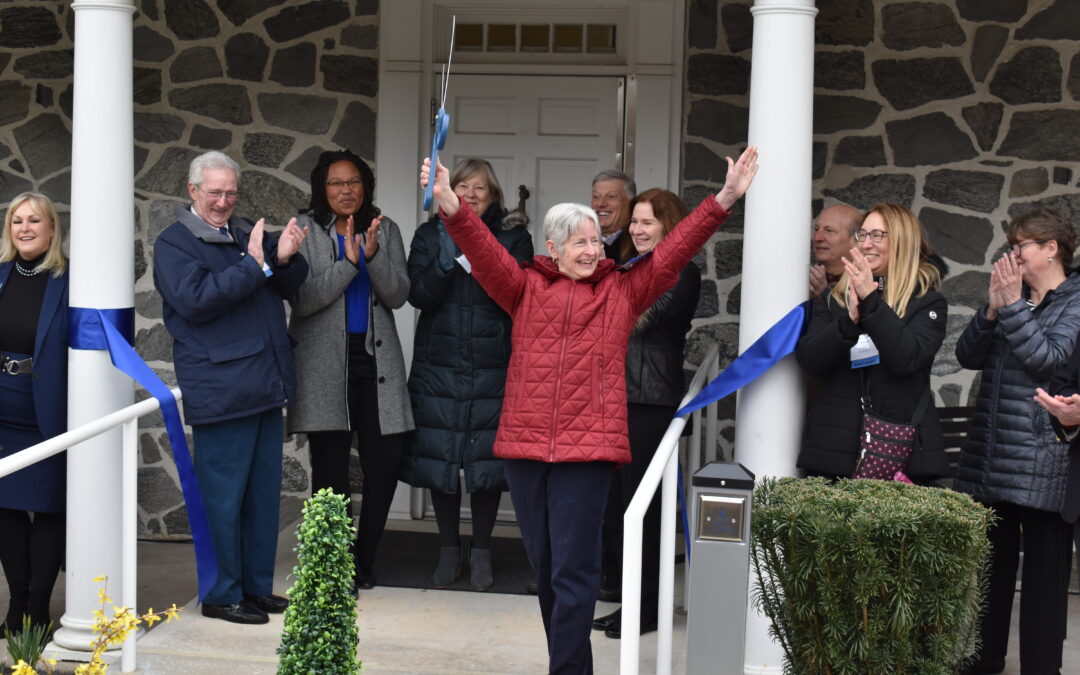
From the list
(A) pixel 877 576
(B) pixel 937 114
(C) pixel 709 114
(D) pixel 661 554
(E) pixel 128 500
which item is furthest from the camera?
(C) pixel 709 114

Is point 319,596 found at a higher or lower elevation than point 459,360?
lower

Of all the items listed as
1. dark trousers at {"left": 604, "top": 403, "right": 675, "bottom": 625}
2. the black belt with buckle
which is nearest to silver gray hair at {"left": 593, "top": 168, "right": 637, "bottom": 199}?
dark trousers at {"left": 604, "top": 403, "right": 675, "bottom": 625}

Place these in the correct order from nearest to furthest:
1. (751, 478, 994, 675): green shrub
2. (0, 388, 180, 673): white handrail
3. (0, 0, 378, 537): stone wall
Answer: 1. (751, 478, 994, 675): green shrub
2. (0, 388, 180, 673): white handrail
3. (0, 0, 378, 537): stone wall

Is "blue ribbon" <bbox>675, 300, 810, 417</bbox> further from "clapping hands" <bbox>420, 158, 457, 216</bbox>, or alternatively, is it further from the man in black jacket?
"clapping hands" <bbox>420, 158, 457, 216</bbox>

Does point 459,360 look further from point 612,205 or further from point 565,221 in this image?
point 565,221

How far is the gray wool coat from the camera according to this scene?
5172 mm

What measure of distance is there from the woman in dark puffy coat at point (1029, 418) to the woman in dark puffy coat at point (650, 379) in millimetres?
1022

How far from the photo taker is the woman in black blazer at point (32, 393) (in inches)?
194

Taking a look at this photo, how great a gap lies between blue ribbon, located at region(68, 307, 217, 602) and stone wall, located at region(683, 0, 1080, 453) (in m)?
2.71

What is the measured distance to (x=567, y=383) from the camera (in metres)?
4.06

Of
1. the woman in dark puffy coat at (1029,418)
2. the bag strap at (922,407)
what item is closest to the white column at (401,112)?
the bag strap at (922,407)

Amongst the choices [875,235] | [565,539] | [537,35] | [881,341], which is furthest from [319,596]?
[537,35]

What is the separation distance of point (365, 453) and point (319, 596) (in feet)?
7.70

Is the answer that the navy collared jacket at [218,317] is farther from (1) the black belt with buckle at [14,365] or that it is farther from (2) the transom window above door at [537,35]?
(2) the transom window above door at [537,35]
